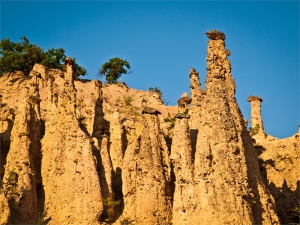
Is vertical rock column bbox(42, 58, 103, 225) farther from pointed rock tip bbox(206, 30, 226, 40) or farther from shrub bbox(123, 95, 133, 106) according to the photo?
shrub bbox(123, 95, 133, 106)

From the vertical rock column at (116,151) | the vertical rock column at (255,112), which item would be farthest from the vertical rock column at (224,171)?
the vertical rock column at (255,112)

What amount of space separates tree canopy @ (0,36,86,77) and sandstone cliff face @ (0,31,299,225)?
14.3 meters

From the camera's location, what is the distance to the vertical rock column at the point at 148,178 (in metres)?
28.6

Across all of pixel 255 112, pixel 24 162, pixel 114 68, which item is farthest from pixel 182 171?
pixel 114 68

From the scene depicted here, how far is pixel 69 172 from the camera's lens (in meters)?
29.7

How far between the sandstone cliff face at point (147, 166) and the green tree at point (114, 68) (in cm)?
2158

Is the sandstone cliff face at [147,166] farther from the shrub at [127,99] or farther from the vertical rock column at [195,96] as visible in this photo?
the shrub at [127,99]

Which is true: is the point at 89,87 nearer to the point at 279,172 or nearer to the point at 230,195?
the point at 279,172

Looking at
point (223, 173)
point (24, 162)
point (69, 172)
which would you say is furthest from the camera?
point (24, 162)

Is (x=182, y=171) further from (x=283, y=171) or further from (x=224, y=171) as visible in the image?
(x=283, y=171)

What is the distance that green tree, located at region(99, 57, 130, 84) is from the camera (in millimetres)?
58191

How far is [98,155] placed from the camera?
31859 mm

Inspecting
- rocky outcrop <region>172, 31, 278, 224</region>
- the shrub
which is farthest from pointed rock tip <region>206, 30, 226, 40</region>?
the shrub

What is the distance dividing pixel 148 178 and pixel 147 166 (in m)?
0.62
